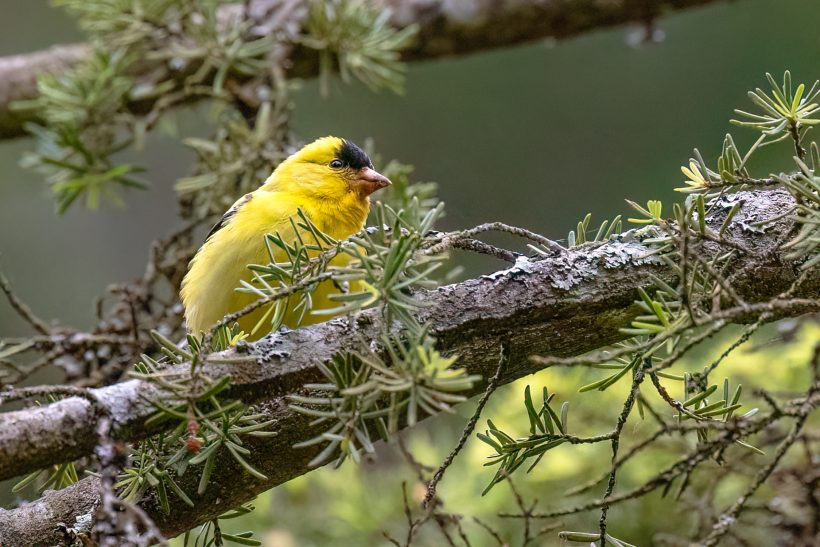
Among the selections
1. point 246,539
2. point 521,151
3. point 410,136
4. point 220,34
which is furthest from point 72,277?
point 246,539

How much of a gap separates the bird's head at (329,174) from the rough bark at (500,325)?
1493mm

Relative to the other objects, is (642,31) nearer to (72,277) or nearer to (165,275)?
(165,275)

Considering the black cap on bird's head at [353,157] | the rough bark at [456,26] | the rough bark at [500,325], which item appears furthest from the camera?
the rough bark at [456,26]

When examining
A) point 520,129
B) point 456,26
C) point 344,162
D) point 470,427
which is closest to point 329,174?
point 344,162

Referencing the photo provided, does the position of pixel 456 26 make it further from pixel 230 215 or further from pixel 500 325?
pixel 500 325

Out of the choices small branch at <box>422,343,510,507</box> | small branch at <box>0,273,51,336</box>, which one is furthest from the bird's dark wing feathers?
small branch at <box>422,343,510,507</box>

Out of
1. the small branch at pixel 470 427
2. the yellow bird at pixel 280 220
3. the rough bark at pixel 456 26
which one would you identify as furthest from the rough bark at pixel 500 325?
the rough bark at pixel 456 26

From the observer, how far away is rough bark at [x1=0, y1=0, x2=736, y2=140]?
370cm

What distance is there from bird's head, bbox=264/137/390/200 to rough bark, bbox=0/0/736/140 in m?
0.59

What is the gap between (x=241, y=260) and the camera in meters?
2.46

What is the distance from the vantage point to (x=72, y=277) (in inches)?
298

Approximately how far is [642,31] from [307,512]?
247cm

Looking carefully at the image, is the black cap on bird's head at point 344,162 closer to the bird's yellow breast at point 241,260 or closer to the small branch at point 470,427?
the bird's yellow breast at point 241,260

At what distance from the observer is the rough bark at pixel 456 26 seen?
370cm
